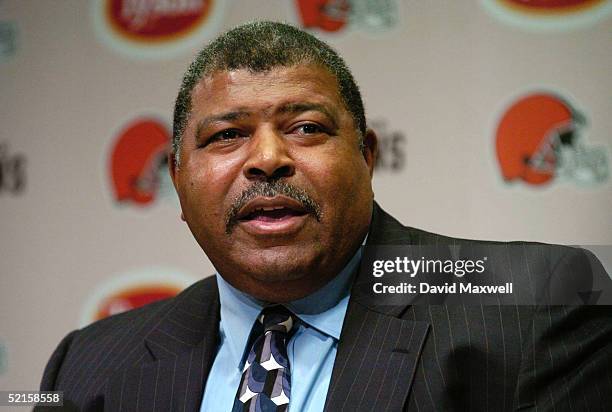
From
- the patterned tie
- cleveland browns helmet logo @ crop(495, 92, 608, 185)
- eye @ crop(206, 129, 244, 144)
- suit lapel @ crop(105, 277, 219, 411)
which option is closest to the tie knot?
the patterned tie

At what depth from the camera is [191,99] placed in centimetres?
117

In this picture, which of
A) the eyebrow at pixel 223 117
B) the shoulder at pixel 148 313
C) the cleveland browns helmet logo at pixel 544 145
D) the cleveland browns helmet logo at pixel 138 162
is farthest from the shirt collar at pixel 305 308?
the cleveland browns helmet logo at pixel 138 162

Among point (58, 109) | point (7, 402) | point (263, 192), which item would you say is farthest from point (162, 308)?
point (58, 109)

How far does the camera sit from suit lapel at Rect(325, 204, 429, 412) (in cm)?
102

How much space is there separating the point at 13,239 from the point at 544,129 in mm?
1170

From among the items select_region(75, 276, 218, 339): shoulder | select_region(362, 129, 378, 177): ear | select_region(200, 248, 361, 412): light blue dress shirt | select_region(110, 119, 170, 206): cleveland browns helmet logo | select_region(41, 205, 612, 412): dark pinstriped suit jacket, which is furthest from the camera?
select_region(110, 119, 170, 206): cleveland browns helmet logo

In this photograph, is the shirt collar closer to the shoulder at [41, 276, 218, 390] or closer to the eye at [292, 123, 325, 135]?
the shoulder at [41, 276, 218, 390]

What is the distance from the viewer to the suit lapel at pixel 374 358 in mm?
1023

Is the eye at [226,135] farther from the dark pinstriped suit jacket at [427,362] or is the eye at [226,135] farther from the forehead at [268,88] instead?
the dark pinstriped suit jacket at [427,362]

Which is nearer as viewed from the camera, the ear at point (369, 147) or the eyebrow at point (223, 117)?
the eyebrow at point (223, 117)

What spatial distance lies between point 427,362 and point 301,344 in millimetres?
178

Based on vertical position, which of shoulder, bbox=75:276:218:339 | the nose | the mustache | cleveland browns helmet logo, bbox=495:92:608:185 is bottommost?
shoulder, bbox=75:276:218:339

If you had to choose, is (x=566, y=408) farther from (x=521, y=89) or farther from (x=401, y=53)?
(x=401, y=53)

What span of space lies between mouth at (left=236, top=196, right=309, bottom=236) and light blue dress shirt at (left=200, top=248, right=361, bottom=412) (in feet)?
0.43
